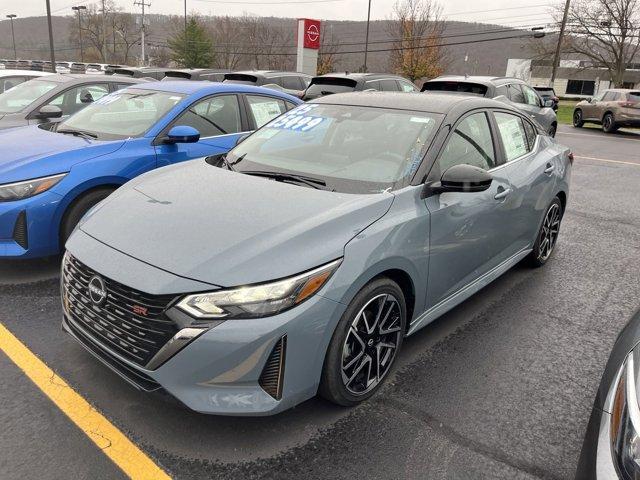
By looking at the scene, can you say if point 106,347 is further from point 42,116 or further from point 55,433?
point 42,116

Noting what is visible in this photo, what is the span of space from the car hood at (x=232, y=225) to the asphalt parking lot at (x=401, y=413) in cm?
74

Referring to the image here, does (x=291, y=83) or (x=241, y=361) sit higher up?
(x=291, y=83)

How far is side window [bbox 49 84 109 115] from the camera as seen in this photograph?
23.1 ft

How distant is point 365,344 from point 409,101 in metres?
1.81

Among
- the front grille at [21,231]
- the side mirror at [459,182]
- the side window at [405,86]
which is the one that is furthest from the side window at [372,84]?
the side mirror at [459,182]

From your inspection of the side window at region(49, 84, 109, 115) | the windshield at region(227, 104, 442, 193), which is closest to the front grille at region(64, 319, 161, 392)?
the windshield at region(227, 104, 442, 193)

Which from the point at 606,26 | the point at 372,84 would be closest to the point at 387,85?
the point at 372,84

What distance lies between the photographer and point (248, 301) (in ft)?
7.34

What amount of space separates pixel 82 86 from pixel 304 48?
1825 cm

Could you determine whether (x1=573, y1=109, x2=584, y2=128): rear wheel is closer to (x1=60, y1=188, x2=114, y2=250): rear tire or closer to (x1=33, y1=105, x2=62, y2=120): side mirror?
(x1=33, y1=105, x2=62, y2=120): side mirror

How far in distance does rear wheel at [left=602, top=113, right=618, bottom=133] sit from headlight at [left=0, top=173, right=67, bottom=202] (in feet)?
66.9

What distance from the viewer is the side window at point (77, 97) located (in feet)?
23.1

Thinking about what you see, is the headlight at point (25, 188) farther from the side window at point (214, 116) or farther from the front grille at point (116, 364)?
the front grille at point (116, 364)

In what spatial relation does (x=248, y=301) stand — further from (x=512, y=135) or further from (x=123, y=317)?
(x=512, y=135)
